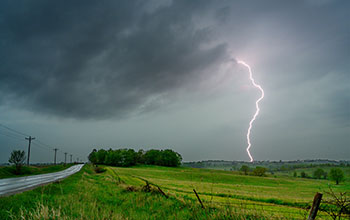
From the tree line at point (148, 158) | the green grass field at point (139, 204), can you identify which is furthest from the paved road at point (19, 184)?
the tree line at point (148, 158)

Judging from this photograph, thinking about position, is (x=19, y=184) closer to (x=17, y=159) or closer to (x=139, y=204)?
(x=139, y=204)

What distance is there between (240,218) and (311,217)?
2566 mm

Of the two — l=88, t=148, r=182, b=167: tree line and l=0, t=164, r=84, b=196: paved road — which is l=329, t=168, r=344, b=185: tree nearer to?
l=0, t=164, r=84, b=196: paved road

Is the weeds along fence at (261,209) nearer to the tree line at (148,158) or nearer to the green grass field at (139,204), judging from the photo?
the green grass field at (139,204)

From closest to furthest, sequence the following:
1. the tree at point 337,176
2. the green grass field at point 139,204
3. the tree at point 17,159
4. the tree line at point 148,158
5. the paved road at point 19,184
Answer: the green grass field at point 139,204, the paved road at point 19,184, the tree at point 17,159, the tree at point 337,176, the tree line at point 148,158

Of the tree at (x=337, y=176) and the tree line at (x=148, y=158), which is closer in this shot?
the tree at (x=337, y=176)

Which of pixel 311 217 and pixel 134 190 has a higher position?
pixel 311 217

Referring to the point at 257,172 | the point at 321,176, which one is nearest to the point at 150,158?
the point at 257,172

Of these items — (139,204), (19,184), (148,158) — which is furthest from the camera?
(148,158)

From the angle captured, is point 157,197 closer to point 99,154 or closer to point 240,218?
point 240,218

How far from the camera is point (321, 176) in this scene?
91062mm

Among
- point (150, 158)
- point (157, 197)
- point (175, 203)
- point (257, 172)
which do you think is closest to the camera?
point (175, 203)

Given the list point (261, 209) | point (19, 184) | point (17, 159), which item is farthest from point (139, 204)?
point (17, 159)

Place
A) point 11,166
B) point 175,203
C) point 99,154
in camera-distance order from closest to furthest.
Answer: point 175,203, point 11,166, point 99,154
